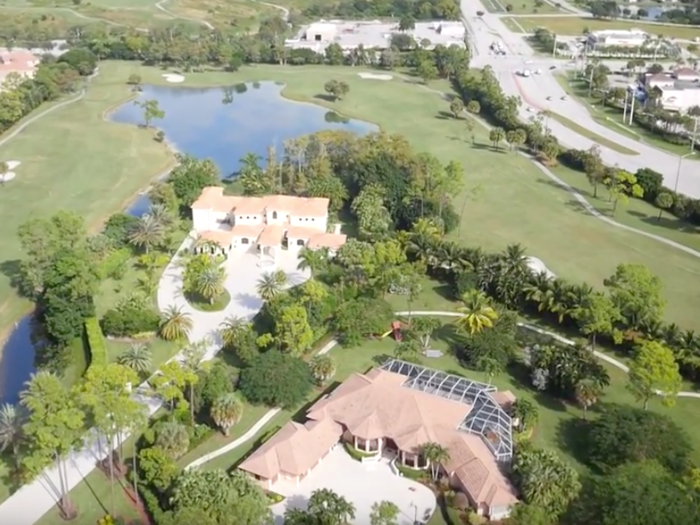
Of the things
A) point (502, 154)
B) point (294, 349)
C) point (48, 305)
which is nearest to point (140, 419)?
point (294, 349)

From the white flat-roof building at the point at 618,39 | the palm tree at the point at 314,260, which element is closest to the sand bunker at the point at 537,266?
the palm tree at the point at 314,260

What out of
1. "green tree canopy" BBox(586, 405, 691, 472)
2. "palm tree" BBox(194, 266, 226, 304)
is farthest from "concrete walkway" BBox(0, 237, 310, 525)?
"green tree canopy" BBox(586, 405, 691, 472)

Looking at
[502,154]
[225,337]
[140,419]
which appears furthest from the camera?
[502,154]

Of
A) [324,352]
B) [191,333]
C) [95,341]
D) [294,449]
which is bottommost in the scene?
[324,352]

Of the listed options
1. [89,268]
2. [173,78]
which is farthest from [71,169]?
→ [173,78]

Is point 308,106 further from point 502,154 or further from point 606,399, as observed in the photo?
point 606,399

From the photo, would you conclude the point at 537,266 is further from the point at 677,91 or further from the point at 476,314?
the point at 677,91

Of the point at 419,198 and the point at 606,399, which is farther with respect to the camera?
the point at 419,198
